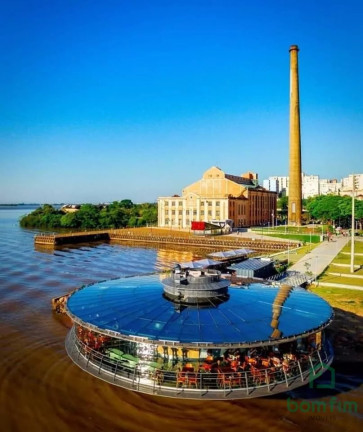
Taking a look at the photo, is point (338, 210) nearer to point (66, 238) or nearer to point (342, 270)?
point (342, 270)

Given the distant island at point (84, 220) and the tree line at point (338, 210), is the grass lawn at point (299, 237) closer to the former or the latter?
the tree line at point (338, 210)

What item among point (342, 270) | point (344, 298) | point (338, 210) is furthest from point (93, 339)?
point (338, 210)

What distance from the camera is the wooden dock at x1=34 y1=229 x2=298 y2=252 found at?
7106 cm

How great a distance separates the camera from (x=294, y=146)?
10319 centimetres

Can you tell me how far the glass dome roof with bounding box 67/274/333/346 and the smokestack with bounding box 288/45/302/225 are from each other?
86.8m

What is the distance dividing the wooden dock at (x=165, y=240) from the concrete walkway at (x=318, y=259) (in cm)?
753

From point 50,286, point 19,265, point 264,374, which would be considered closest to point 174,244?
point 19,265

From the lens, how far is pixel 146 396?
16141mm

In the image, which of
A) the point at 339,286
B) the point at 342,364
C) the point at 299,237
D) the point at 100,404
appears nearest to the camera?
the point at 100,404

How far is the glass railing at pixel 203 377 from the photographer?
14383 mm

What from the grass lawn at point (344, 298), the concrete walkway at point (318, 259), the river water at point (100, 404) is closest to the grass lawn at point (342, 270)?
the concrete walkway at point (318, 259)

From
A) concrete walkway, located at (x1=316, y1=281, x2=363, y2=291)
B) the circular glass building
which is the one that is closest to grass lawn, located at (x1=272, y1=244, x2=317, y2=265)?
concrete walkway, located at (x1=316, y1=281, x2=363, y2=291)

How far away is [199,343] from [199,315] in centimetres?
276

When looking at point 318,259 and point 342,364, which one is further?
point 318,259
